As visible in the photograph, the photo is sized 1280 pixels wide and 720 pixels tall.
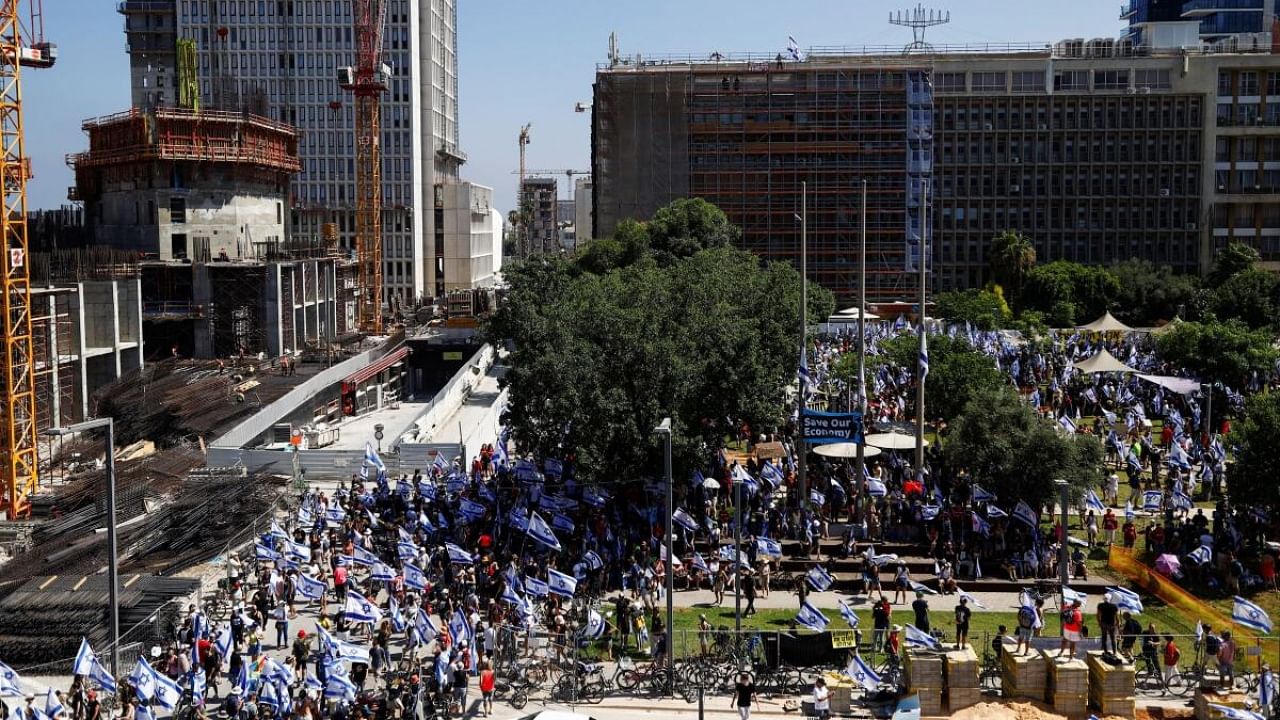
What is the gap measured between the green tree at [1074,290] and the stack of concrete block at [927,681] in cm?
7445

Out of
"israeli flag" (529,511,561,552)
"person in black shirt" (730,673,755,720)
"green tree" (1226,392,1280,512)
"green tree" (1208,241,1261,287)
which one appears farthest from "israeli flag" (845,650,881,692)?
"green tree" (1208,241,1261,287)

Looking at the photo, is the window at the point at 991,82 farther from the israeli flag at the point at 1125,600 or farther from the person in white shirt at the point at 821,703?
the person in white shirt at the point at 821,703

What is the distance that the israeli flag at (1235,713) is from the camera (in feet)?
72.2

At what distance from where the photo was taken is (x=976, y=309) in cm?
7994

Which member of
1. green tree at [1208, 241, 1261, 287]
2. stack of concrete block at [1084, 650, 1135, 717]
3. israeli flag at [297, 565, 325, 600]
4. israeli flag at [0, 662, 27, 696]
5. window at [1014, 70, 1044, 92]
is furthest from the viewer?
window at [1014, 70, 1044, 92]

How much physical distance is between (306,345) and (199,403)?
2437 cm

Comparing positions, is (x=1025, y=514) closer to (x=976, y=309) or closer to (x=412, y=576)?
(x=412, y=576)

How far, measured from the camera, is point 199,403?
54344mm

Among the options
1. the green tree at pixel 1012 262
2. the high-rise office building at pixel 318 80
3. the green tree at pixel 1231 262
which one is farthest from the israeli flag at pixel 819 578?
the high-rise office building at pixel 318 80

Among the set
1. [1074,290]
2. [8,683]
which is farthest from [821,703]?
[1074,290]

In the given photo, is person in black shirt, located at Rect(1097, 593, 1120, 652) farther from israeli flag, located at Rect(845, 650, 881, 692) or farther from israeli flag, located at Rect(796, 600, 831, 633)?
israeli flag, located at Rect(796, 600, 831, 633)

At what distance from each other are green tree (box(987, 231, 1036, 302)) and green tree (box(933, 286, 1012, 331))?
9174 millimetres

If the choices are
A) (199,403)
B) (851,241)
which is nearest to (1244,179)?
(851,241)

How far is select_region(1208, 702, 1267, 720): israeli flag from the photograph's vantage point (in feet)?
72.2
